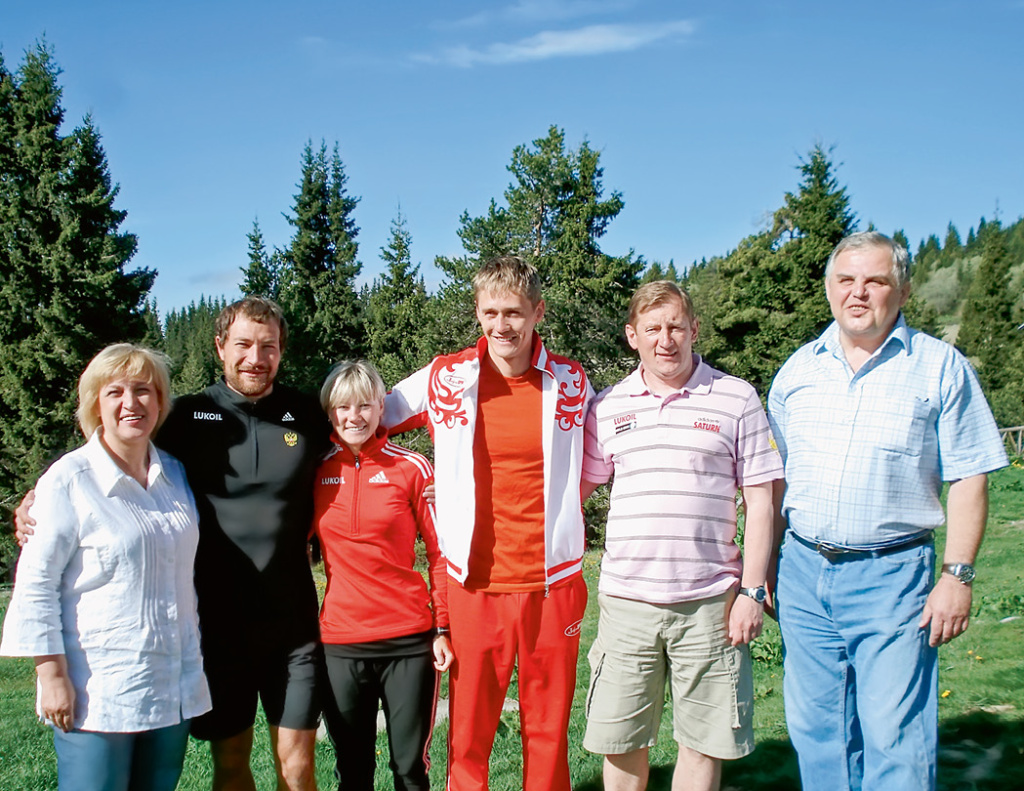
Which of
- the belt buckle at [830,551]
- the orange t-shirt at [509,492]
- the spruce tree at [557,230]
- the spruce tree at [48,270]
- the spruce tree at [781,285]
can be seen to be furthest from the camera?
the spruce tree at [781,285]

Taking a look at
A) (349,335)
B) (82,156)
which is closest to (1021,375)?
(349,335)

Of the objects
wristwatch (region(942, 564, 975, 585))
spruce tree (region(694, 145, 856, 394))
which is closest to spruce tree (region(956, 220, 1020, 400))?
spruce tree (region(694, 145, 856, 394))

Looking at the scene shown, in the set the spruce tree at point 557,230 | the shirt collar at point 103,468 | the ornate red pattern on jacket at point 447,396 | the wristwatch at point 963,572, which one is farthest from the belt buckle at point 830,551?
the spruce tree at point 557,230

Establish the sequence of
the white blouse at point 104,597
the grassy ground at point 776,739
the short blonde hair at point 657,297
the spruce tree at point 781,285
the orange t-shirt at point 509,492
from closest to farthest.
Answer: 1. the white blouse at point 104,597
2. the short blonde hair at point 657,297
3. the orange t-shirt at point 509,492
4. the grassy ground at point 776,739
5. the spruce tree at point 781,285

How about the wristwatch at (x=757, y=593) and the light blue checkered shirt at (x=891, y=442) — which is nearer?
the light blue checkered shirt at (x=891, y=442)

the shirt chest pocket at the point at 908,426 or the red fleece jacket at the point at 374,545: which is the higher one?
the shirt chest pocket at the point at 908,426

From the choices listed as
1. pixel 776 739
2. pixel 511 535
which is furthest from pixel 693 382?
pixel 776 739

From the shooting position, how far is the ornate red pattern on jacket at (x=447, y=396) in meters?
3.47

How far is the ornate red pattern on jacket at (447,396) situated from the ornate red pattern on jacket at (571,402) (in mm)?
424

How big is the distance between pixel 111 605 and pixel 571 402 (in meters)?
1.97

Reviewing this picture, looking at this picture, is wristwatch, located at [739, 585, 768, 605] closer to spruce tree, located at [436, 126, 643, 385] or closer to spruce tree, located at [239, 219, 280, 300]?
spruce tree, located at [436, 126, 643, 385]

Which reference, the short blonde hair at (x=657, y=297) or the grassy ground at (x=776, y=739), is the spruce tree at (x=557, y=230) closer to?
the grassy ground at (x=776, y=739)

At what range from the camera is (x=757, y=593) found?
3164 millimetres

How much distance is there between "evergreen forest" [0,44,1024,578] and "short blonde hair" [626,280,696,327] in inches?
393
